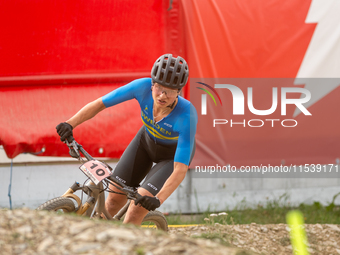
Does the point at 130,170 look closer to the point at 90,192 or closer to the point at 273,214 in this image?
the point at 90,192

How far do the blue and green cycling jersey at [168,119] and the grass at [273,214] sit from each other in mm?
2216

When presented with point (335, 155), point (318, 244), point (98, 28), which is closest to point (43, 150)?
point (98, 28)

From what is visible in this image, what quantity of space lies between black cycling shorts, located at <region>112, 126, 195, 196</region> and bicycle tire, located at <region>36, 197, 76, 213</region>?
73cm

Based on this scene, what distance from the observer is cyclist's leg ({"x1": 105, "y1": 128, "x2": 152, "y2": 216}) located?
3621 millimetres

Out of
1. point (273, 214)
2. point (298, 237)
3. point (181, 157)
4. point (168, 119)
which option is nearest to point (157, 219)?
point (181, 157)

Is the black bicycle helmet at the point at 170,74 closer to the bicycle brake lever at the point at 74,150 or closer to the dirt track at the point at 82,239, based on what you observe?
the bicycle brake lever at the point at 74,150

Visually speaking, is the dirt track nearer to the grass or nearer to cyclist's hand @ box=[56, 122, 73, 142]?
cyclist's hand @ box=[56, 122, 73, 142]

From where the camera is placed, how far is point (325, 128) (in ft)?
17.9

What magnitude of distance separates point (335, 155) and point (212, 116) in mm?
1971

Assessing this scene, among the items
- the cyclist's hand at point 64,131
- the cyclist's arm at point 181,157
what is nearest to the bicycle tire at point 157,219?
the cyclist's arm at point 181,157

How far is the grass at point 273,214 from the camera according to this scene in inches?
211

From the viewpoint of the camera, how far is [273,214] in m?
5.54

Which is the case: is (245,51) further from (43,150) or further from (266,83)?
(43,150)

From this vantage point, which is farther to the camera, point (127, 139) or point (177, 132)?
point (127, 139)
